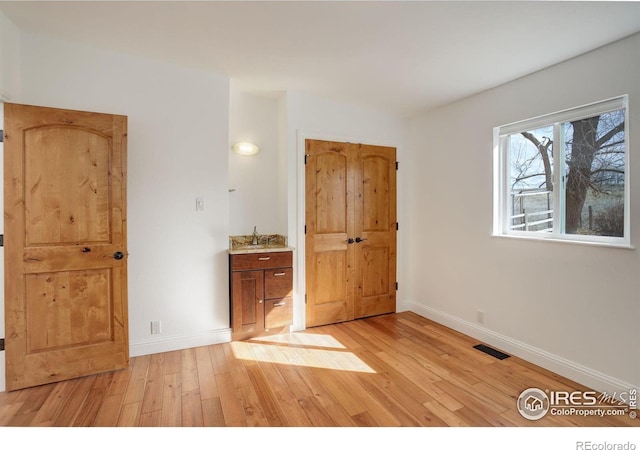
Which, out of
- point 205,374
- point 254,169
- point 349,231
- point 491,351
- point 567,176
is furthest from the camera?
point 349,231

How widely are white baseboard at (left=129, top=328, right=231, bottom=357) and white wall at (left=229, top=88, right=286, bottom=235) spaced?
3.61ft

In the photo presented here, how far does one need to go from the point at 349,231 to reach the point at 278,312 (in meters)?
1.25

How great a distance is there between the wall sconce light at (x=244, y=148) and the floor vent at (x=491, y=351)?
3.10m

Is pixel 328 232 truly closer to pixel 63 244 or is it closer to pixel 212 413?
pixel 212 413

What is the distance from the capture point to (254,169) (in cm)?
371

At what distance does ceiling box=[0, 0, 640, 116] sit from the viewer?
6.65 ft

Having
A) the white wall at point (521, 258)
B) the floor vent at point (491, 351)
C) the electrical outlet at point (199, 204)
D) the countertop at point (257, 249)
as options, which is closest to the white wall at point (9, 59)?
the electrical outlet at point (199, 204)

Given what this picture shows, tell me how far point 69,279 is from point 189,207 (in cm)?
106

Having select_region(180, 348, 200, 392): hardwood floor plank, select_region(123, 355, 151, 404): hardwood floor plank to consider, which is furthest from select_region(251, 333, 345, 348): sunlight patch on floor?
select_region(123, 355, 151, 404): hardwood floor plank

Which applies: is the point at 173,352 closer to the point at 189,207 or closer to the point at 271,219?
the point at 189,207

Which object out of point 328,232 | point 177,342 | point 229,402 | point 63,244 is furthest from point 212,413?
point 328,232

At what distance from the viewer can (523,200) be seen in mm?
Answer: 3068

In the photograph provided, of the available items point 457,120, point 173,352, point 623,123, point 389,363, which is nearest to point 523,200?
point 623,123

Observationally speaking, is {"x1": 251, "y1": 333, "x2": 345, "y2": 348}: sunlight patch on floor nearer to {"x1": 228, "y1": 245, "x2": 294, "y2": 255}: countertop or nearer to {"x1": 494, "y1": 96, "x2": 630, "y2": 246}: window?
{"x1": 228, "y1": 245, "x2": 294, "y2": 255}: countertop
